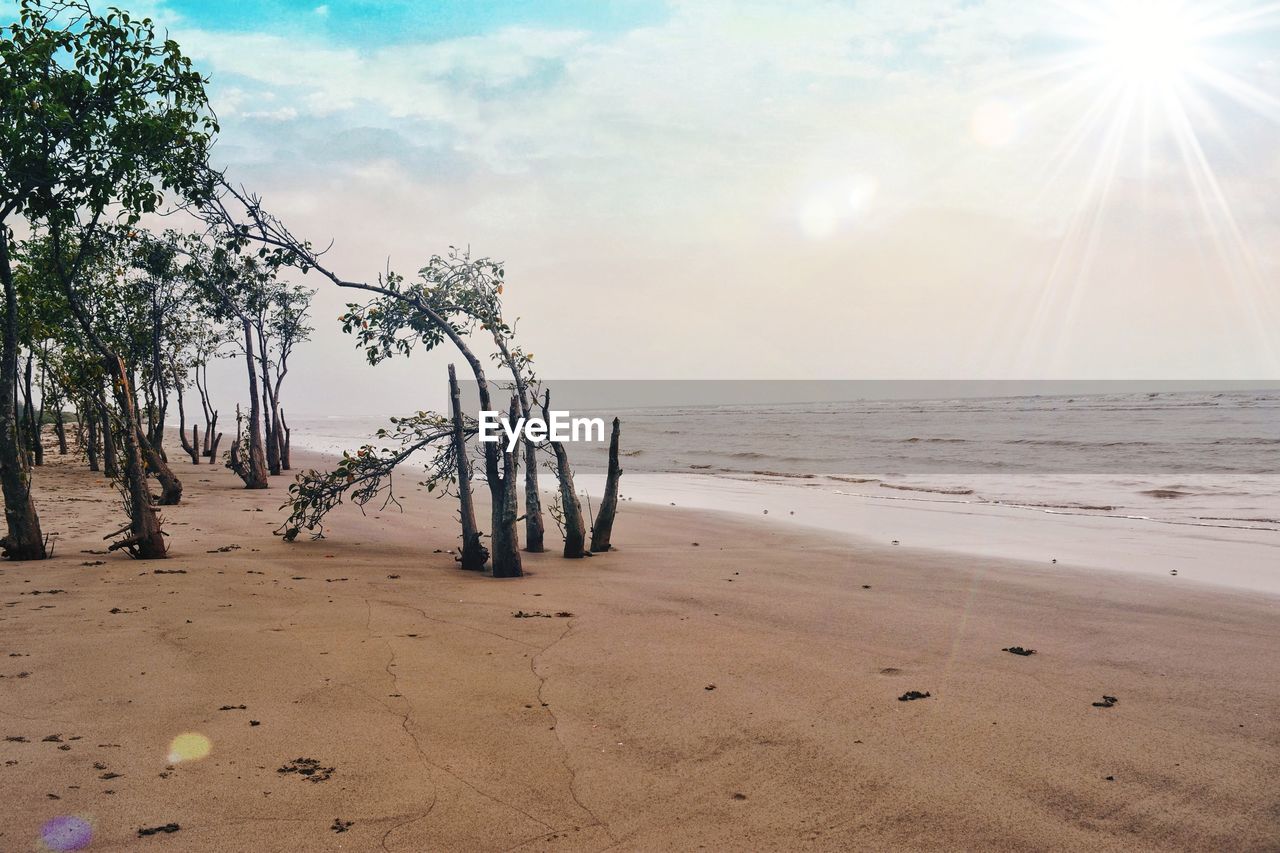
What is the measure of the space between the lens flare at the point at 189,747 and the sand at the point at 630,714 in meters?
0.07

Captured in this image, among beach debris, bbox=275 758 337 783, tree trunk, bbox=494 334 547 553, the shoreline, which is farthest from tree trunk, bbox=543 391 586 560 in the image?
beach debris, bbox=275 758 337 783

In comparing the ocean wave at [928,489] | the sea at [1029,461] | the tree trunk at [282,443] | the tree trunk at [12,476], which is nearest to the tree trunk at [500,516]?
the tree trunk at [12,476]

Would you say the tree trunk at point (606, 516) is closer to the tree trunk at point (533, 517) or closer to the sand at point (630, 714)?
the tree trunk at point (533, 517)

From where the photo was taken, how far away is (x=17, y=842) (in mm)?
3768

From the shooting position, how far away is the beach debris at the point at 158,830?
12.9ft

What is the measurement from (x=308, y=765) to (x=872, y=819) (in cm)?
301

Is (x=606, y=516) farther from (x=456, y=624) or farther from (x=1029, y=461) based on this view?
(x=1029, y=461)

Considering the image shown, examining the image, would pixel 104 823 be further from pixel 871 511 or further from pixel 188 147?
pixel 871 511

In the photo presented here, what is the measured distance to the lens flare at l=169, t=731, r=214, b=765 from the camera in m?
4.72

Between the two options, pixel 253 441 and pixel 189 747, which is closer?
pixel 189 747

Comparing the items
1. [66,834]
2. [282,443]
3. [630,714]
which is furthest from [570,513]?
[282,443]

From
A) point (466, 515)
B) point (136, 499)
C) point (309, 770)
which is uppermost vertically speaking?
point (136, 499)

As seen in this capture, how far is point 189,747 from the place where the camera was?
15.9 ft

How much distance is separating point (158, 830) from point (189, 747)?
96 centimetres
